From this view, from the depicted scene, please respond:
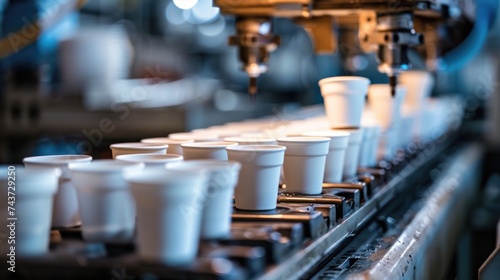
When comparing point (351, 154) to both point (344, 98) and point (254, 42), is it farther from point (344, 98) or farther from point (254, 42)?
point (254, 42)

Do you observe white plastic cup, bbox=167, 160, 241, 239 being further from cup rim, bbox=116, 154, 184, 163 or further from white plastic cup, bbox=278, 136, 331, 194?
white plastic cup, bbox=278, 136, 331, 194

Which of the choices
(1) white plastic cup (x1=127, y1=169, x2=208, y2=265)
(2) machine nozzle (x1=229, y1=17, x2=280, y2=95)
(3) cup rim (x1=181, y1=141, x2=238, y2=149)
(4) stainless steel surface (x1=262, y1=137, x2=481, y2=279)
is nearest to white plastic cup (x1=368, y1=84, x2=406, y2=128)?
(4) stainless steel surface (x1=262, y1=137, x2=481, y2=279)

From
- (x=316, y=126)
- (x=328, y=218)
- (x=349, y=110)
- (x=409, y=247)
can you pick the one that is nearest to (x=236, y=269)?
(x=328, y=218)

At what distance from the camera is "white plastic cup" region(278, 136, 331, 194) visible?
152 cm

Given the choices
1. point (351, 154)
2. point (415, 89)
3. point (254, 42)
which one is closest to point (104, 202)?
point (351, 154)

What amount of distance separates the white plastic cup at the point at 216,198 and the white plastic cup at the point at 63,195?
20 cm

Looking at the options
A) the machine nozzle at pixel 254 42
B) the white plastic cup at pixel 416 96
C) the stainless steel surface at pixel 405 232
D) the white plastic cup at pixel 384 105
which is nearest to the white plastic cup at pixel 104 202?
the stainless steel surface at pixel 405 232

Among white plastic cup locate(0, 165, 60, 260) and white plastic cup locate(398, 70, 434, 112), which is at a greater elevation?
white plastic cup locate(398, 70, 434, 112)

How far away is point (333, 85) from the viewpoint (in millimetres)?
1904

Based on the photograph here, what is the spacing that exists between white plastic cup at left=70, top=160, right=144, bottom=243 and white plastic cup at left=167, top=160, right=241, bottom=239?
85mm

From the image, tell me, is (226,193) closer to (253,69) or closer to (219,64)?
(253,69)

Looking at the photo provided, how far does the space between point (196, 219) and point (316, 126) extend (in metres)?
1.14

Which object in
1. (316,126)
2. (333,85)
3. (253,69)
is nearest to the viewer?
(333,85)

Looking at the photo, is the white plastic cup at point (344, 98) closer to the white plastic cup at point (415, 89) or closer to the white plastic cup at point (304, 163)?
the white plastic cup at point (304, 163)
